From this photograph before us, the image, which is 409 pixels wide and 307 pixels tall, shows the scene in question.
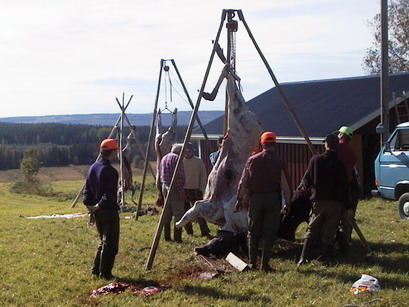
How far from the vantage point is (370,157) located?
19.7m

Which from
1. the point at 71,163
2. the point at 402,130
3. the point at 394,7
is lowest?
the point at 71,163

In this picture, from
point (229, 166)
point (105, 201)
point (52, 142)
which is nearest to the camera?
point (105, 201)

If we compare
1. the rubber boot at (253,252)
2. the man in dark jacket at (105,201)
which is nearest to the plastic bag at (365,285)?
the rubber boot at (253,252)

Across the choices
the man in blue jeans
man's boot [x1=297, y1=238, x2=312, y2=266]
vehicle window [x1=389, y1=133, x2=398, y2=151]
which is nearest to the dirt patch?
vehicle window [x1=389, y1=133, x2=398, y2=151]

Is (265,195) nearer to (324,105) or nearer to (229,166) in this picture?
(229,166)

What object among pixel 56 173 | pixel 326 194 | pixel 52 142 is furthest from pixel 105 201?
pixel 52 142

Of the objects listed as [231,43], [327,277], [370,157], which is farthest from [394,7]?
[327,277]

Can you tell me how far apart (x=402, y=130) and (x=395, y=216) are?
2085mm

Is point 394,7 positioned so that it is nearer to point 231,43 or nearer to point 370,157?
point 370,157

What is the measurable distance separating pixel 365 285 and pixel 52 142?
101 m

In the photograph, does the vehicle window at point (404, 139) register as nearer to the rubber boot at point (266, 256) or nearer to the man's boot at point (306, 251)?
the man's boot at point (306, 251)

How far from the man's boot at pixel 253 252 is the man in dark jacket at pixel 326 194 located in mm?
720

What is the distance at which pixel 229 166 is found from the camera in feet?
34.5

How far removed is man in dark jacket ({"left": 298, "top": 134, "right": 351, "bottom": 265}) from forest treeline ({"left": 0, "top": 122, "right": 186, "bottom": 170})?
65.7 metres
